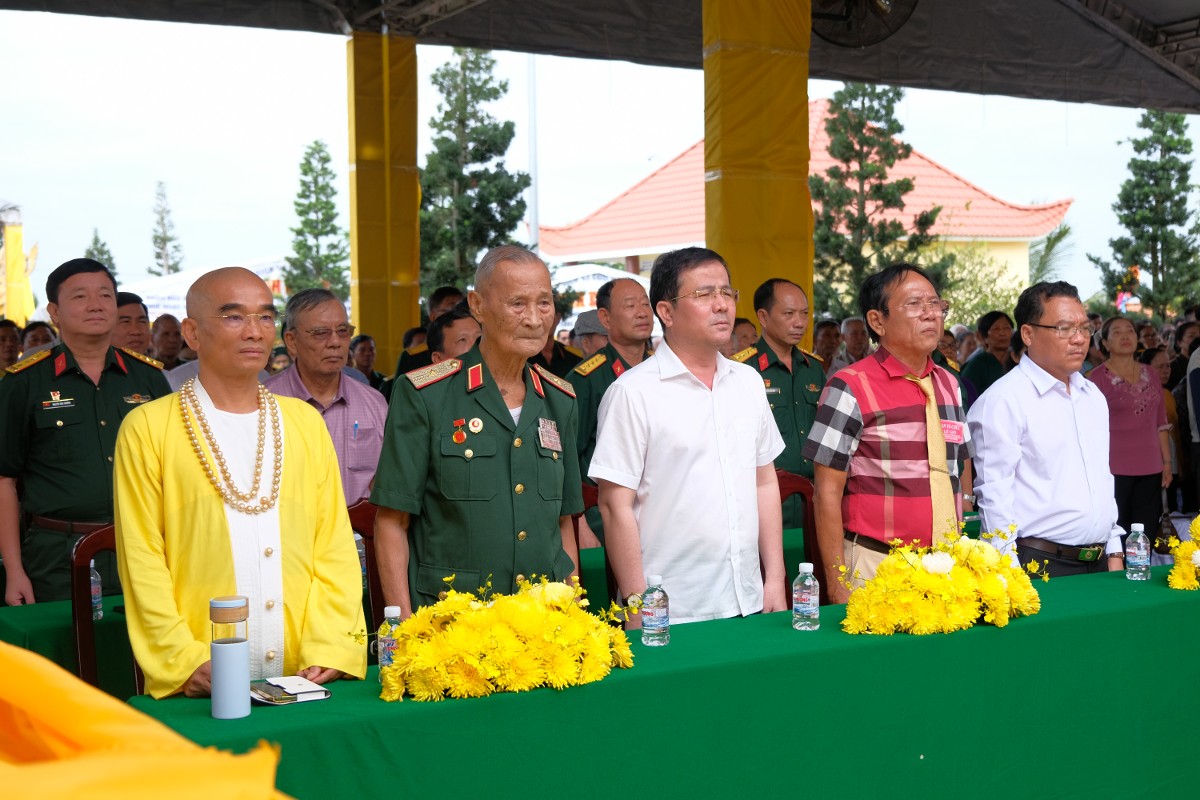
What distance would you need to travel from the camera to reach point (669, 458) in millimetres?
2820

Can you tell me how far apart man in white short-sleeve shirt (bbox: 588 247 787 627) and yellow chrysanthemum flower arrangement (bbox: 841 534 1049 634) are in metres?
0.46

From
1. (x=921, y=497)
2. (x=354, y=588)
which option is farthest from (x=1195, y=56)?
(x=354, y=588)

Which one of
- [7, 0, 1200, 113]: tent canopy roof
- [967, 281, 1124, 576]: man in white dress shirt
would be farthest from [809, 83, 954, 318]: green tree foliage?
[967, 281, 1124, 576]: man in white dress shirt

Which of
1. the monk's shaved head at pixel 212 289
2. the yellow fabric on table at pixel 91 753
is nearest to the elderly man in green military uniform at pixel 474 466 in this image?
the monk's shaved head at pixel 212 289

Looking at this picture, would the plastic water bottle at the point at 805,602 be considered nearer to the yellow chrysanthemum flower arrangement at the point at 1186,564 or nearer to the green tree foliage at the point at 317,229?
the yellow chrysanthemum flower arrangement at the point at 1186,564

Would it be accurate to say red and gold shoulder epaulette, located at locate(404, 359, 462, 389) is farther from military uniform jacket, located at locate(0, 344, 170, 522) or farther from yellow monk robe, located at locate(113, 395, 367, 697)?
military uniform jacket, located at locate(0, 344, 170, 522)

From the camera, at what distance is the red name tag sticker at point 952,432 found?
10.1 feet

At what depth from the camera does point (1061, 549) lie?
324cm

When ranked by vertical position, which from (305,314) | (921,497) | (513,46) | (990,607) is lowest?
(990,607)

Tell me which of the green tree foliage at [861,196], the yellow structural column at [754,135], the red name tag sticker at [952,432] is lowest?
the red name tag sticker at [952,432]

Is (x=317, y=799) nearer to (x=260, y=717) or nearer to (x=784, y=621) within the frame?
(x=260, y=717)

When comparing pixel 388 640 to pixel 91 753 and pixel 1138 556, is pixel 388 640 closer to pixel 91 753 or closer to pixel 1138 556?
pixel 91 753

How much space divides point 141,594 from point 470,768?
69 centimetres

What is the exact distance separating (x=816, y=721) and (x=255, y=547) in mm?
1099
